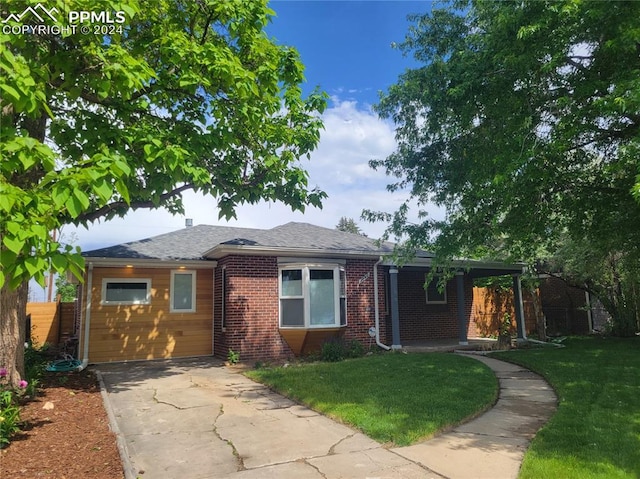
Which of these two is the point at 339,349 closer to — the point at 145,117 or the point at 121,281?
the point at 121,281

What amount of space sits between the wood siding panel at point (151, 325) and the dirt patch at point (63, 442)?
4.09m

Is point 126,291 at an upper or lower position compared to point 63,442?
upper

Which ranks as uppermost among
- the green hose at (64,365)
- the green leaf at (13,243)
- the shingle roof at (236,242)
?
the shingle roof at (236,242)

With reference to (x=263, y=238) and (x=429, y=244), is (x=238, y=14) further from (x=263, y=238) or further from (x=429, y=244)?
(x=263, y=238)

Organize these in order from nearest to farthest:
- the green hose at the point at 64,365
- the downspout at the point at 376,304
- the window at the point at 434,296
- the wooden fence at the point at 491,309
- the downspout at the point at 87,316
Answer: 1. the green hose at the point at 64,365
2. the downspout at the point at 87,316
3. the downspout at the point at 376,304
4. the window at the point at 434,296
5. the wooden fence at the point at 491,309

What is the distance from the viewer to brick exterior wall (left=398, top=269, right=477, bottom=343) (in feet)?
53.9

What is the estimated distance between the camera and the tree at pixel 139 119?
3410mm

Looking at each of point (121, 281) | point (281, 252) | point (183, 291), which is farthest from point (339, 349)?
point (121, 281)

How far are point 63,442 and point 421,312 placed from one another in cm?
1349

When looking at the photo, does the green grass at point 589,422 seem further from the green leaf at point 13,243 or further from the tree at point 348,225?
the tree at point 348,225

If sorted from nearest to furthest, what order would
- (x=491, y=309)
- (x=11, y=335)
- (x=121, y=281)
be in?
(x=11, y=335)
(x=121, y=281)
(x=491, y=309)

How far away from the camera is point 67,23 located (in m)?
5.04

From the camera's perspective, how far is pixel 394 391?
25.0 ft

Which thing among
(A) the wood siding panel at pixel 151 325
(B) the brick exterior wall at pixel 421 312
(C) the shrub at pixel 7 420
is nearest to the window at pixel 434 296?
(B) the brick exterior wall at pixel 421 312
